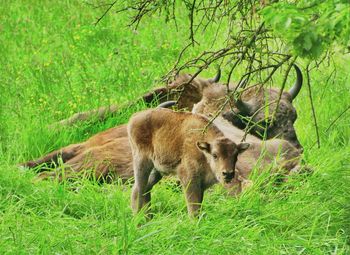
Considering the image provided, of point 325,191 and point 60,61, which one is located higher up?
point 325,191

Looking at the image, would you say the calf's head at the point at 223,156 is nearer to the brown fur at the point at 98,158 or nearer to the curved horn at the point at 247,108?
the brown fur at the point at 98,158

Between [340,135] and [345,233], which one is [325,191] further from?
[340,135]

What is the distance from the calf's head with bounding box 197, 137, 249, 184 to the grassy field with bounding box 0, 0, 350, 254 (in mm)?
326

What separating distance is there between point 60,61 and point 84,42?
3.54 feet

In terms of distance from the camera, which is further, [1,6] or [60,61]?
[1,6]

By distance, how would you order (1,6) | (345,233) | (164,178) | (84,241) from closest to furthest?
(84,241)
(345,233)
(164,178)
(1,6)

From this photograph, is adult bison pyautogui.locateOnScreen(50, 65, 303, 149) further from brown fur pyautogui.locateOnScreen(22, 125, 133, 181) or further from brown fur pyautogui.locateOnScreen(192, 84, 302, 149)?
brown fur pyautogui.locateOnScreen(22, 125, 133, 181)

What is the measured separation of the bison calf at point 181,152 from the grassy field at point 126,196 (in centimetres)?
22

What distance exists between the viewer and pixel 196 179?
7.98 m

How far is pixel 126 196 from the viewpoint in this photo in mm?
8758

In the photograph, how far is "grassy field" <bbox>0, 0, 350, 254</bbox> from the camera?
23.8 ft

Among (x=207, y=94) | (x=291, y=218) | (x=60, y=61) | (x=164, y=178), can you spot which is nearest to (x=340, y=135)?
(x=207, y=94)

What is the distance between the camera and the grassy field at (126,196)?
726cm

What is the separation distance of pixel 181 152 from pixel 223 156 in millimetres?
448
